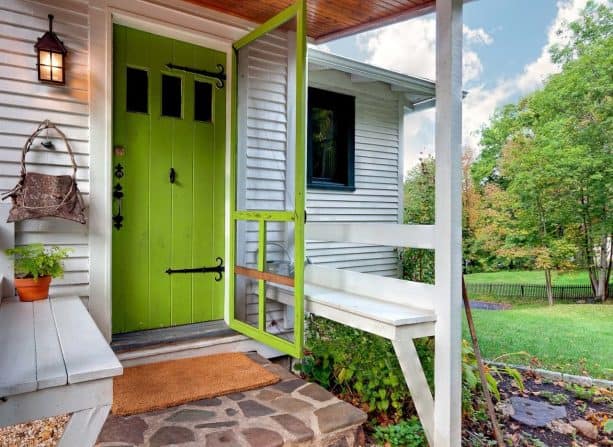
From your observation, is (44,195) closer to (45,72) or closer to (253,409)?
(45,72)

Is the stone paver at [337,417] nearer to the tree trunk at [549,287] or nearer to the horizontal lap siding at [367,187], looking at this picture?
the horizontal lap siding at [367,187]

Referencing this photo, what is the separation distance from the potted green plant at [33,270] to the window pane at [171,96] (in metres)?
1.25

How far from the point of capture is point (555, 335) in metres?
5.21

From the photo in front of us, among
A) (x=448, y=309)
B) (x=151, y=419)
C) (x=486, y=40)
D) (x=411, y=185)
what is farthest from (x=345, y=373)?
(x=486, y=40)

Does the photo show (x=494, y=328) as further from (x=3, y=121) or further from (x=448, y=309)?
(x=3, y=121)

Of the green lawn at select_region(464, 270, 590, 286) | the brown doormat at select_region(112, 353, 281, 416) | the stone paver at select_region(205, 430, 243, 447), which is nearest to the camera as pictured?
the stone paver at select_region(205, 430, 243, 447)

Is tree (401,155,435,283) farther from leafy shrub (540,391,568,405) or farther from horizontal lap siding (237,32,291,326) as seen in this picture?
horizontal lap siding (237,32,291,326)

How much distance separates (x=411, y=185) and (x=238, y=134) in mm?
3517

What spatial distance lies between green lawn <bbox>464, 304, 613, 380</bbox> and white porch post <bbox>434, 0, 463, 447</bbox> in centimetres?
275

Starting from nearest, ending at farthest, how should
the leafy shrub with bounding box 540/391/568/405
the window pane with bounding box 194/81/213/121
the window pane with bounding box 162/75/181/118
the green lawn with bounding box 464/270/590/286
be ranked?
the window pane with bounding box 162/75/181/118 → the window pane with bounding box 194/81/213/121 → the leafy shrub with bounding box 540/391/568/405 → the green lawn with bounding box 464/270/590/286

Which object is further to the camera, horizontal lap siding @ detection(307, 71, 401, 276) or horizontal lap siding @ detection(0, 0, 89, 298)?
horizontal lap siding @ detection(307, 71, 401, 276)

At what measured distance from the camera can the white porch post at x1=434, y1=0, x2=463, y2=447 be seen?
234cm

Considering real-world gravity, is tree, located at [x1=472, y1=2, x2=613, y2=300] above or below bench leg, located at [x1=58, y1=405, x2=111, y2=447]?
above

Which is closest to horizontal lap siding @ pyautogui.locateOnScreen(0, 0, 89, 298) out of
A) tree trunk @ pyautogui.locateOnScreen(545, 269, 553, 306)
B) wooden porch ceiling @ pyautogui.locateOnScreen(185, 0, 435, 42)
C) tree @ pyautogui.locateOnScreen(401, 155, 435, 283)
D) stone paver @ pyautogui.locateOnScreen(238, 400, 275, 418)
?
wooden porch ceiling @ pyautogui.locateOnScreen(185, 0, 435, 42)
